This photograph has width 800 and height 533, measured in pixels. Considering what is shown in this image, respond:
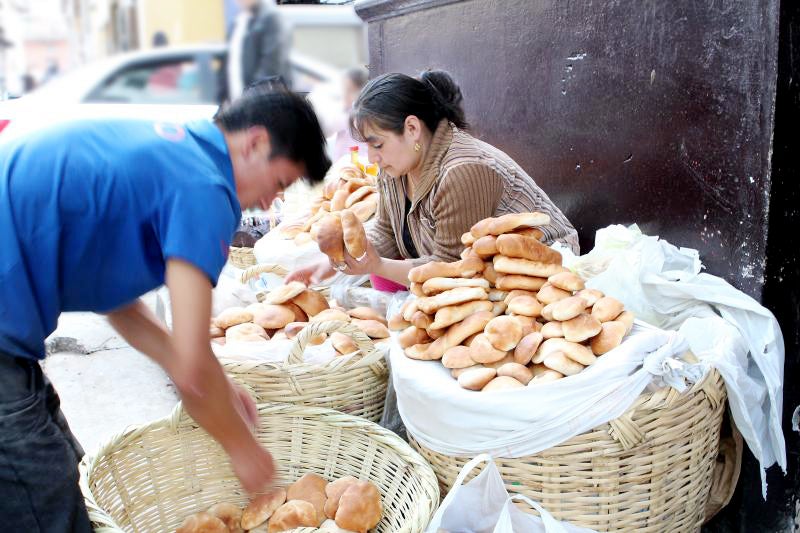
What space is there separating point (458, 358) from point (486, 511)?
435mm

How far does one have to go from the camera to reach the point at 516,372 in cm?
207

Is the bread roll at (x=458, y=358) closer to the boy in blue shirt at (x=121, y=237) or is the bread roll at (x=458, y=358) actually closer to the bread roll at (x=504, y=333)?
the bread roll at (x=504, y=333)

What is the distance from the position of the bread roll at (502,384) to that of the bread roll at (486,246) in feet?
1.61

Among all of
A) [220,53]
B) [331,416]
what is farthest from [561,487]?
[220,53]

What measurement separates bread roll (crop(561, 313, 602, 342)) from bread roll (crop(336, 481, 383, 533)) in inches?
30.4

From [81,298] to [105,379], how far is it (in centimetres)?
297

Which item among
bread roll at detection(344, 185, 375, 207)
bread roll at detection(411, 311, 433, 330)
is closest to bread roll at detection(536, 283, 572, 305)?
bread roll at detection(411, 311, 433, 330)

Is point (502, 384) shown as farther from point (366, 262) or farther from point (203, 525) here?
point (366, 262)

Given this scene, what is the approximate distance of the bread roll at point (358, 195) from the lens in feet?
13.8

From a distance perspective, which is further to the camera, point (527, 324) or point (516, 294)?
point (516, 294)

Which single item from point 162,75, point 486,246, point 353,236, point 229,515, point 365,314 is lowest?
point 229,515

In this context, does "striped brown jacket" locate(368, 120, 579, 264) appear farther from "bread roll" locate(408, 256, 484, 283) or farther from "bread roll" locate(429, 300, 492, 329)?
"bread roll" locate(429, 300, 492, 329)

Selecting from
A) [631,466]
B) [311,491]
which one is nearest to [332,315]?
[311,491]

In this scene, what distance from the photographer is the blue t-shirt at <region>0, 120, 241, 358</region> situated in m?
1.44
